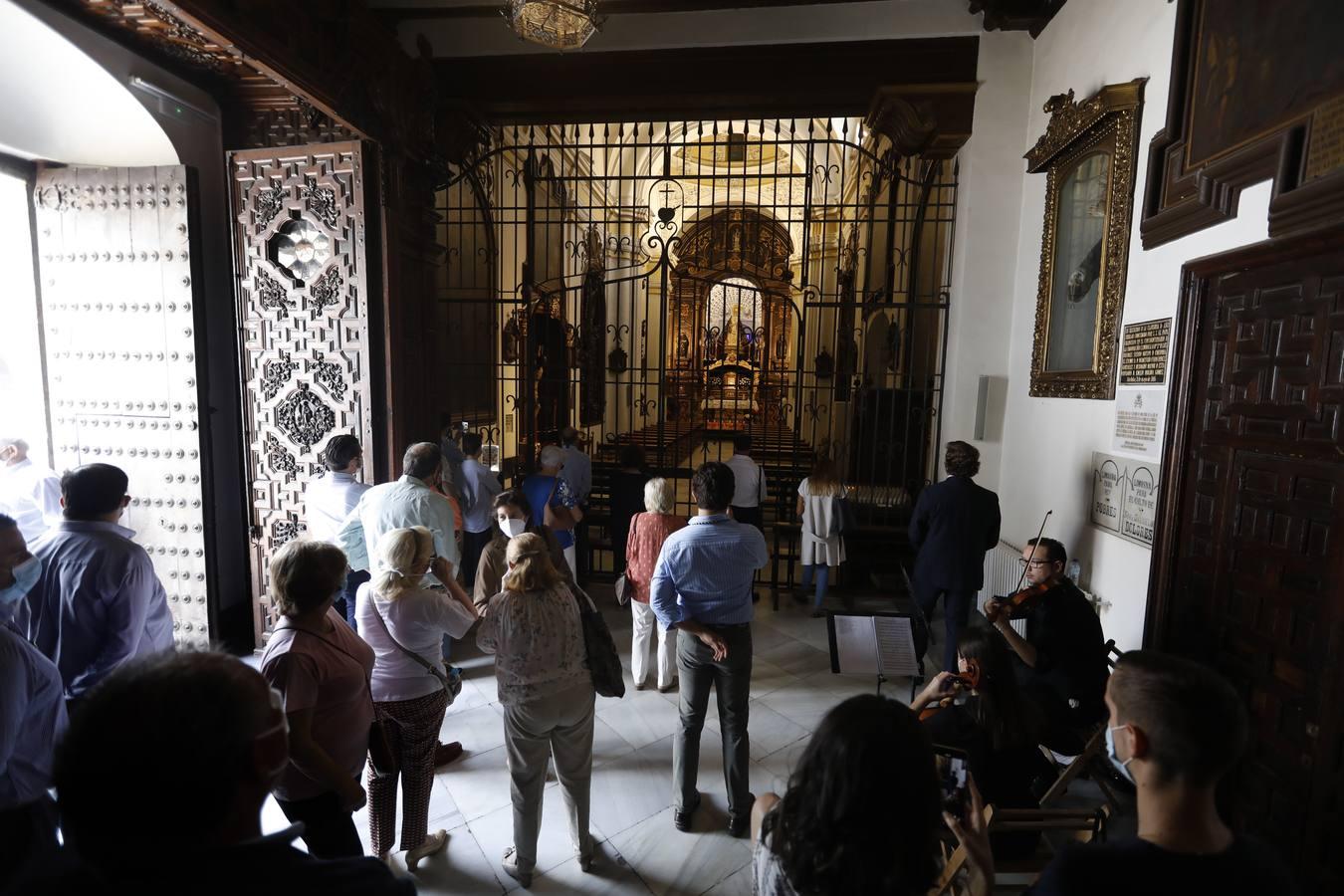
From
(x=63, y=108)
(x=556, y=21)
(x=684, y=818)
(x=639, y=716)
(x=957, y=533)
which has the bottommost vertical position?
(x=639, y=716)

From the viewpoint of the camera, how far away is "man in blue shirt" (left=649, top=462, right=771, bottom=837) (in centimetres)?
271

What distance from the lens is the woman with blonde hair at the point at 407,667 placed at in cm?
234

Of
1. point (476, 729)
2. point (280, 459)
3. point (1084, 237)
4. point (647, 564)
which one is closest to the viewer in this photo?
point (476, 729)

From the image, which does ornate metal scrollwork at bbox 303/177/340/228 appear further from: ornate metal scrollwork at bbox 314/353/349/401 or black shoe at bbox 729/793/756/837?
black shoe at bbox 729/793/756/837

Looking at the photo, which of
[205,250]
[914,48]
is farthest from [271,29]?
[914,48]

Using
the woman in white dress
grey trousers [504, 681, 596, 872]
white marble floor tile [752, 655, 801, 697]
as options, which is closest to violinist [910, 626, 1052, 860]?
grey trousers [504, 681, 596, 872]

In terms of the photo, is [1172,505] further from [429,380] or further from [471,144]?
[471,144]

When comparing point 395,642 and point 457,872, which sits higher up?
point 395,642

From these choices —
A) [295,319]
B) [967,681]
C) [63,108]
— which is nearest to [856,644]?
[967,681]

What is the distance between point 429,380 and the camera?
5395 mm

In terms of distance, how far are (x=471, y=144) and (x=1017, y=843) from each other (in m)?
6.38

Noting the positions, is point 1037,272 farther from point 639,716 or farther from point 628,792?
point 628,792

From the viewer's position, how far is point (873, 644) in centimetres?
302

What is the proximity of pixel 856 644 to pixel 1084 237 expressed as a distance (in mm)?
3097
